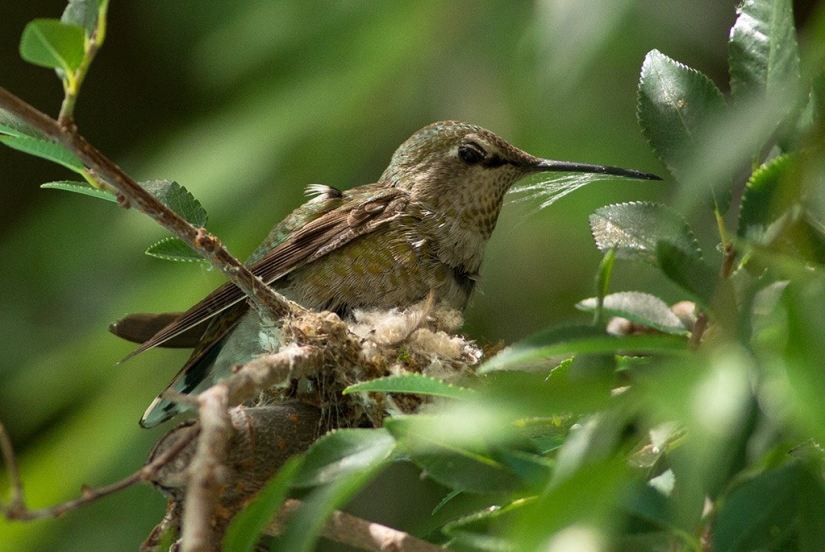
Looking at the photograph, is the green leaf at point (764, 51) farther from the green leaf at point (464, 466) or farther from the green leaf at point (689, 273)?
the green leaf at point (464, 466)

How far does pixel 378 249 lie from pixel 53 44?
1596 millimetres

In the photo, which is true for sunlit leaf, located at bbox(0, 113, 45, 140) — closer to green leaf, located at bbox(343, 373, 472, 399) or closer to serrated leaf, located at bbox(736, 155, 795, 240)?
green leaf, located at bbox(343, 373, 472, 399)

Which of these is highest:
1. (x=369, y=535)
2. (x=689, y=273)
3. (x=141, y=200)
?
(x=141, y=200)

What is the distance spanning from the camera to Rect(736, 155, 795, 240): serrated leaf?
1104 mm

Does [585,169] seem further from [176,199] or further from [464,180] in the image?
[176,199]

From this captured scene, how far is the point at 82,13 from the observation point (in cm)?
122

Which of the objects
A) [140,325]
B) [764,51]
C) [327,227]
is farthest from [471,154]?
[764,51]

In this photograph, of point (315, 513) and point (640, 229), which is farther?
point (640, 229)

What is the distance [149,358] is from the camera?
3943mm

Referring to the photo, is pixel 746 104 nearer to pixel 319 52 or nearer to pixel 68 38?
pixel 68 38

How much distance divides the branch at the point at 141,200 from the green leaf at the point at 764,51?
0.87 metres

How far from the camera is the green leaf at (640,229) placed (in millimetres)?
1312

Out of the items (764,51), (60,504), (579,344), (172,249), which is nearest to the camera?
(579,344)

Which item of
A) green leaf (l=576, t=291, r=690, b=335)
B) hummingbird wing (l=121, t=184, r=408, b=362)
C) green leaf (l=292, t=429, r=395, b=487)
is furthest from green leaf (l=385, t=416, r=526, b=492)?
hummingbird wing (l=121, t=184, r=408, b=362)
